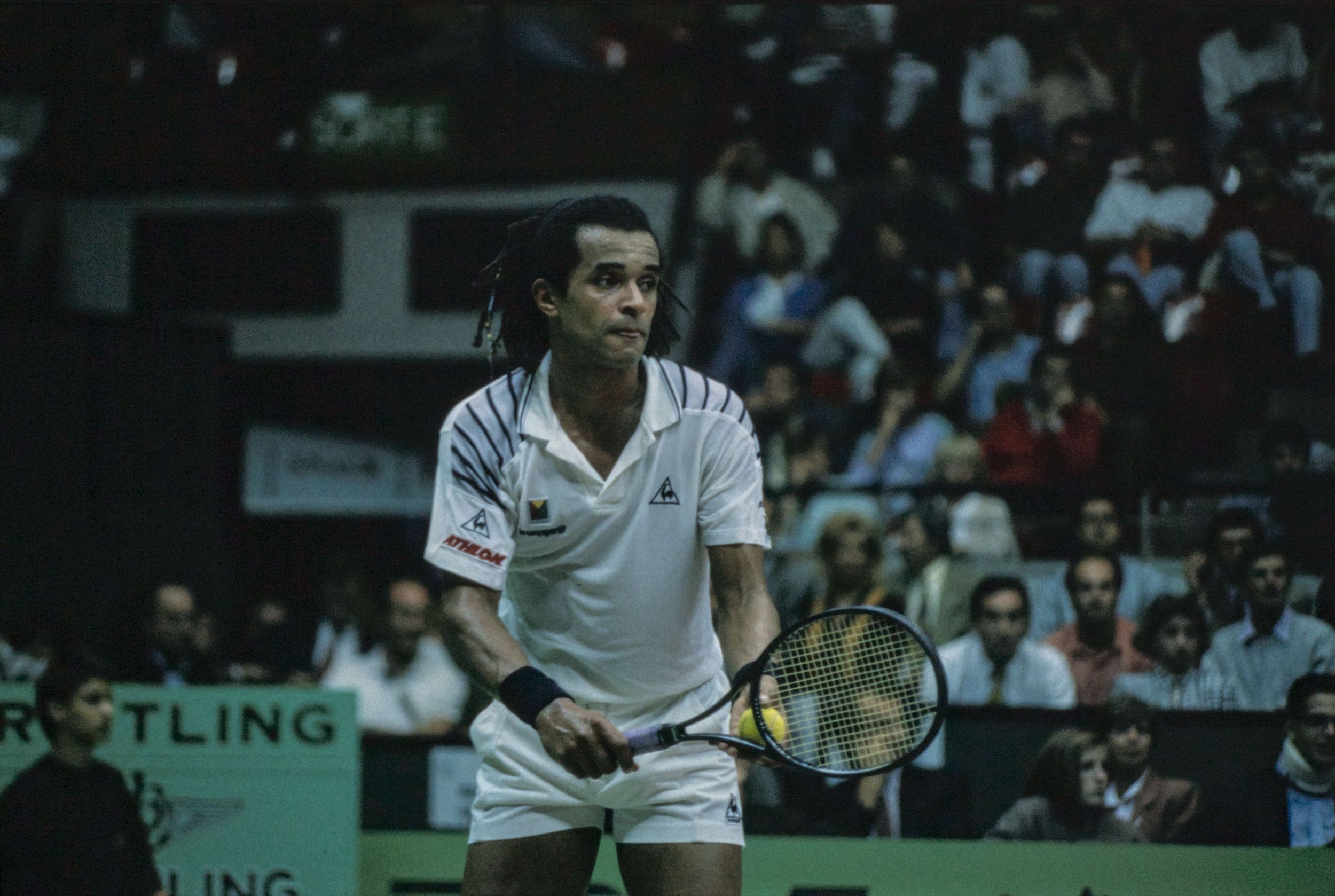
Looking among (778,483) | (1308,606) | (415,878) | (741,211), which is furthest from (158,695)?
(741,211)

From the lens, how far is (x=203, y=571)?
399 inches

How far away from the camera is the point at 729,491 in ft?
12.0

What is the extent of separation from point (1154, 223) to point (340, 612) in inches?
169

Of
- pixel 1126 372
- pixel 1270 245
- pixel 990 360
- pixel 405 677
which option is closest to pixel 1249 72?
pixel 1270 245

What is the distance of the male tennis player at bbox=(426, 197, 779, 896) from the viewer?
3.55m

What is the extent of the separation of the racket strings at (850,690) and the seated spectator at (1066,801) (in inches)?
81.3

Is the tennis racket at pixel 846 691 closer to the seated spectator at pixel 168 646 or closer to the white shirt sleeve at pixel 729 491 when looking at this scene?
the white shirt sleeve at pixel 729 491

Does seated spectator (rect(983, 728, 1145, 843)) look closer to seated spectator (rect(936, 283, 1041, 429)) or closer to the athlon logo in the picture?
seated spectator (rect(936, 283, 1041, 429))

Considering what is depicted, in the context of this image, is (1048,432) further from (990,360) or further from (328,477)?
(328,477)

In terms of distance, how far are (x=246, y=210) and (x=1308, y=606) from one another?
23.7 ft

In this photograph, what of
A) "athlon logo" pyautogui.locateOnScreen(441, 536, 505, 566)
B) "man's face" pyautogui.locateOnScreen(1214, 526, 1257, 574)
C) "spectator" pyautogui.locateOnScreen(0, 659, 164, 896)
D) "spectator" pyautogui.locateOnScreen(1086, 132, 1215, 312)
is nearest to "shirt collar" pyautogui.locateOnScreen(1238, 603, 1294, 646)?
"man's face" pyautogui.locateOnScreen(1214, 526, 1257, 574)

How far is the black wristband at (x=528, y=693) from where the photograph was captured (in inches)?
129

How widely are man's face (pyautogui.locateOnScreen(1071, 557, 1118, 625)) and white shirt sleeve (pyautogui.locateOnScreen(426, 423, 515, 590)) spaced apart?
3.09 m

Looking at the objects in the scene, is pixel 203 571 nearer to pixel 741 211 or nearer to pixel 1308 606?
pixel 741 211
